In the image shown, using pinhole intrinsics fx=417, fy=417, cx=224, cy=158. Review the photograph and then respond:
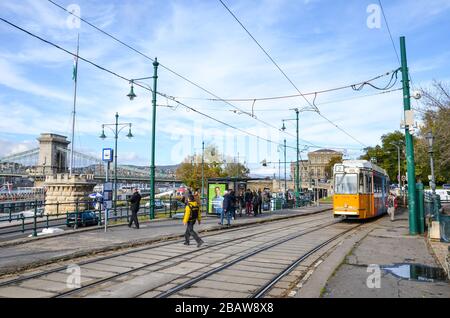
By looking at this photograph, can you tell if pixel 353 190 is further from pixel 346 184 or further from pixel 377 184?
pixel 377 184

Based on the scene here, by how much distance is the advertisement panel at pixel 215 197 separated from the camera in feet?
78.2

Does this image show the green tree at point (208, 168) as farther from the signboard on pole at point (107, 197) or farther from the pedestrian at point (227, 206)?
the signboard on pole at point (107, 197)

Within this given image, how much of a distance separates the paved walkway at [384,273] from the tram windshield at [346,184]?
25.1 ft

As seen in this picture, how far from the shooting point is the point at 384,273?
9.30 m

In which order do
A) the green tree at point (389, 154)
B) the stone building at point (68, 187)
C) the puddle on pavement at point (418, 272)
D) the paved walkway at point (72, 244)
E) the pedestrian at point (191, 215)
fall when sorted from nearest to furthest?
1. the puddle on pavement at point (418, 272)
2. the paved walkway at point (72, 244)
3. the pedestrian at point (191, 215)
4. the stone building at point (68, 187)
5. the green tree at point (389, 154)

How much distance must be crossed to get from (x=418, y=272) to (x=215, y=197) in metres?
15.3

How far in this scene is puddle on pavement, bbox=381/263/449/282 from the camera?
8789 millimetres

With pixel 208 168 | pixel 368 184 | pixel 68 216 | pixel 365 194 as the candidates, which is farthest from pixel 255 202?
pixel 208 168

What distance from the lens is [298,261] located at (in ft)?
35.0

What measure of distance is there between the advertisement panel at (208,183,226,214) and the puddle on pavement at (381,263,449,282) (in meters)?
14.2

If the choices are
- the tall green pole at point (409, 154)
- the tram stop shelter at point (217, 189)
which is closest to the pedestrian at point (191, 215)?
the tall green pole at point (409, 154)

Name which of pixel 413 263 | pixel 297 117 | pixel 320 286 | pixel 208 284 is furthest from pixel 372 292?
pixel 297 117

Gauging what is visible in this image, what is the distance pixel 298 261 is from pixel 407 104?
34.4 feet

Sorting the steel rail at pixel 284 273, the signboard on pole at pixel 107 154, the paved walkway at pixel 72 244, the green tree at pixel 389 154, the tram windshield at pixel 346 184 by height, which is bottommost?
the steel rail at pixel 284 273
